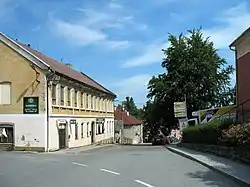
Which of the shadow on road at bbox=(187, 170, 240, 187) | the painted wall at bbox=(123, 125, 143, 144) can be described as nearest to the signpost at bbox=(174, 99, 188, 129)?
the shadow on road at bbox=(187, 170, 240, 187)

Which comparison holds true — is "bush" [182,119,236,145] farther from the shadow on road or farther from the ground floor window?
the ground floor window

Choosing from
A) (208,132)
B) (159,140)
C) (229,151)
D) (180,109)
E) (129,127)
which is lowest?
(159,140)

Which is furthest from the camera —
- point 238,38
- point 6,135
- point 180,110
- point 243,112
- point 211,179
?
point 180,110

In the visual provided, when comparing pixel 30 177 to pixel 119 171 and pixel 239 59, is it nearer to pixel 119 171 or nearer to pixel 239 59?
pixel 119 171

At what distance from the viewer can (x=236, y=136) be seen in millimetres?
19609

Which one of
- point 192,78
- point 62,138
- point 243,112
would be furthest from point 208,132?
point 192,78

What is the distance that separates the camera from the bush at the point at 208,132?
23.3 metres

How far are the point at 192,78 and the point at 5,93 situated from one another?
27464mm

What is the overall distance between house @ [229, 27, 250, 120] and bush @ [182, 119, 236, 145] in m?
2.15

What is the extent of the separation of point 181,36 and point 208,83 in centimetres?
716

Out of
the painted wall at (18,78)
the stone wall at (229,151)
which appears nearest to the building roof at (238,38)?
the stone wall at (229,151)

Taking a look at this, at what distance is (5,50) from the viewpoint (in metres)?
37.5

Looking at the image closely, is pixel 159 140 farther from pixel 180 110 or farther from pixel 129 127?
pixel 129 127

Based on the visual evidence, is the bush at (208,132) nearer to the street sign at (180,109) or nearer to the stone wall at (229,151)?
the stone wall at (229,151)
